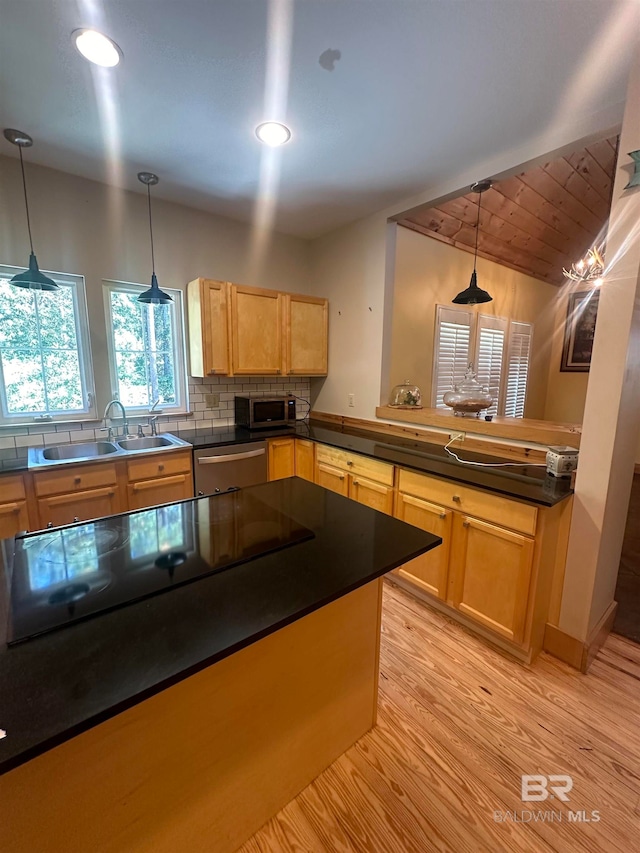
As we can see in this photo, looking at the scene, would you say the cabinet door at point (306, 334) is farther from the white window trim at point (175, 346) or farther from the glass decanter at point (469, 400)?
the glass decanter at point (469, 400)

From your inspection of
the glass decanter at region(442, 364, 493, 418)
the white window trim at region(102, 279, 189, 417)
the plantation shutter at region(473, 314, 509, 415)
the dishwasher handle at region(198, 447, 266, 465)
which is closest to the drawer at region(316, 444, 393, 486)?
the dishwasher handle at region(198, 447, 266, 465)

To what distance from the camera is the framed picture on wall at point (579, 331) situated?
5.46 meters

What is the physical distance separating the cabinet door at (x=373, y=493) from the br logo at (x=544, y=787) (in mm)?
1373

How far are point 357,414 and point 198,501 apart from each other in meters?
2.10

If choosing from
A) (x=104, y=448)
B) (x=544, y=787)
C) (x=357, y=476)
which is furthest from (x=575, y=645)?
(x=104, y=448)

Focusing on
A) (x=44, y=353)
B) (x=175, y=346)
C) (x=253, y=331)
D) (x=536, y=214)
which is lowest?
(x=44, y=353)

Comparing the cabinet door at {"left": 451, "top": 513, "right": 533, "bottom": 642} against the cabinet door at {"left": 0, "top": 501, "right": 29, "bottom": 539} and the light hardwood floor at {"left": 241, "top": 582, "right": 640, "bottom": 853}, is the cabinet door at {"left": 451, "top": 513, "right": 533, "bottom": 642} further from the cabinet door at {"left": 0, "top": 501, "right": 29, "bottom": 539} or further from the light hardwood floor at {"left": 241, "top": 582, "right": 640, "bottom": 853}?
the cabinet door at {"left": 0, "top": 501, "right": 29, "bottom": 539}

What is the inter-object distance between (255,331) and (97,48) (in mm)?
1906

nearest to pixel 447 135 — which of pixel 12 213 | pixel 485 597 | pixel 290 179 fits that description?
pixel 290 179

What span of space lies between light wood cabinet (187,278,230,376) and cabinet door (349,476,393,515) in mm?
1466

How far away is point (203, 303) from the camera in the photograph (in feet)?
9.80

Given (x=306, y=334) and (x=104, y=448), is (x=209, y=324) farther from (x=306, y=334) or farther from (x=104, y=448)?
(x=104, y=448)

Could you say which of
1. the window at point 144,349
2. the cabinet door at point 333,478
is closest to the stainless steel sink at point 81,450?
the window at point 144,349

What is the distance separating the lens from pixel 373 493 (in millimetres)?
2623
